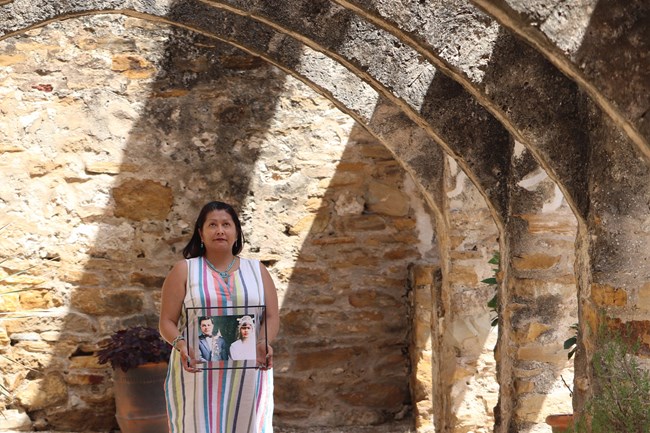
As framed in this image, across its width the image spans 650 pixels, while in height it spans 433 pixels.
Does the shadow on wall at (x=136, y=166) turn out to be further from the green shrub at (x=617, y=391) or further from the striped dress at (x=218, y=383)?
the green shrub at (x=617, y=391)

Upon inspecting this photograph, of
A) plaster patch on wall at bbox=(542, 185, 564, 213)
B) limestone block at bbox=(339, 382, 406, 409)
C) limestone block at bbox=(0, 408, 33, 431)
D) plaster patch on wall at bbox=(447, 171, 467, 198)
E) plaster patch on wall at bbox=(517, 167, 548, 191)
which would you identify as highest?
plaster patch on wall at bbox=(447, 171, 467, 198)

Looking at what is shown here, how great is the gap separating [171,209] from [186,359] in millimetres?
3448

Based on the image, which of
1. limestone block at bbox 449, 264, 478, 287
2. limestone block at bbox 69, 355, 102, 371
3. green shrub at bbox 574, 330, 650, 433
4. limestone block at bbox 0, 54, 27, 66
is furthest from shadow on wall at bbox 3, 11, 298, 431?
green shrub at bbox 574, 330, 650, 433

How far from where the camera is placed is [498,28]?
3.95 m

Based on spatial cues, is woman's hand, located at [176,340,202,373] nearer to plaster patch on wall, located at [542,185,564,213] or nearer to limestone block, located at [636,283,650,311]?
limestone block, located at [636,283,650,311]

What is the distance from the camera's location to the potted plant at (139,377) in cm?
678

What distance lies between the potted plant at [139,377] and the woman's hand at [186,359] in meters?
2.91

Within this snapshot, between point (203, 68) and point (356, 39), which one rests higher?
point (203, 68)

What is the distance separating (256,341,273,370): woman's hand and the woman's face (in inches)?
15.7

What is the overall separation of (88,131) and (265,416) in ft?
11.5

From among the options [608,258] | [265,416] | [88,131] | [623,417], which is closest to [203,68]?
[88,131]

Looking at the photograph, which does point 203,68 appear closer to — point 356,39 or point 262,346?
point 356,39

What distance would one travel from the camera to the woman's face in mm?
4137

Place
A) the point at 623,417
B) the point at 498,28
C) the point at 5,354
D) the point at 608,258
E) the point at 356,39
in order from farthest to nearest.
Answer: the point at 5,354
the point at 356,39
the point at 498,28
the point at 608,258
the point at 623,417
